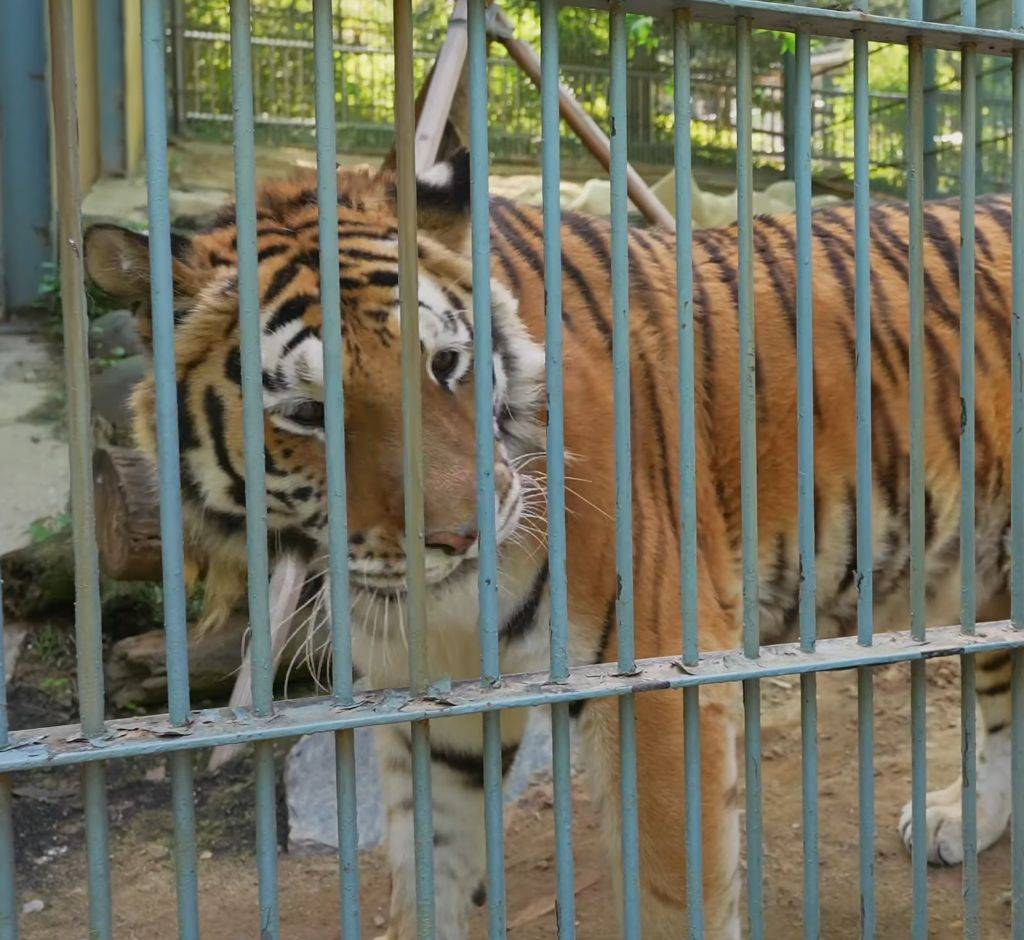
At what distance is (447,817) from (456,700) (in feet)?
4.37

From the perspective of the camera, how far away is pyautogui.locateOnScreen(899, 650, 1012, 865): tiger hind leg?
10.6 feet

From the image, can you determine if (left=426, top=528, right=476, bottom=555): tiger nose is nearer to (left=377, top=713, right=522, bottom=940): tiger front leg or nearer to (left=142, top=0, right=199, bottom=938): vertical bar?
(left=142, top=0, right=199, bottom=938): vertical bar

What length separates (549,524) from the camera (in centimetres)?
140

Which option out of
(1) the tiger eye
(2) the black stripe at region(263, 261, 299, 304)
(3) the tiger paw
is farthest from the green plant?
(3) the tiger paw

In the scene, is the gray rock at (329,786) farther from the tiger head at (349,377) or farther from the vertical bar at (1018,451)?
the vertical bar at (1018,451)

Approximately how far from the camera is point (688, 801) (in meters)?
1.53

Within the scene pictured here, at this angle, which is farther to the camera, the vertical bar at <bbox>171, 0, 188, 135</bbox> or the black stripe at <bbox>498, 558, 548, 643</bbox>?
the vertical bar at <bbox>171, 0, 188, 135</bbox>

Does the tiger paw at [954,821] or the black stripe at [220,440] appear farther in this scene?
the tiger paw at [954,821]

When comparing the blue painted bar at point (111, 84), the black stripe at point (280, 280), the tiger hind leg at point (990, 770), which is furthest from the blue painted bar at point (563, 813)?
the blue painted bar at point (111, 84)

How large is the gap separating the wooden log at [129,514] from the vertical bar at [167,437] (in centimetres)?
200

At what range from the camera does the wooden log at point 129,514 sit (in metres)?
3.17

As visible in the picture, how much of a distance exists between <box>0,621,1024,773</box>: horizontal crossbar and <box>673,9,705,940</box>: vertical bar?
0.07m

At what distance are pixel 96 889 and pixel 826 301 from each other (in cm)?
199

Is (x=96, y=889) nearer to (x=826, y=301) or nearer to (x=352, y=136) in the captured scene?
(x=826, y=301)
